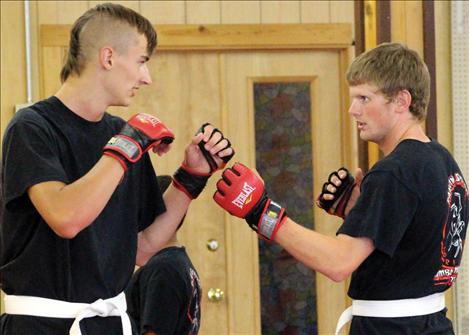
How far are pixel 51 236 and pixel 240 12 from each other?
3.06 m

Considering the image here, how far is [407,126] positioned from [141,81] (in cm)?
86

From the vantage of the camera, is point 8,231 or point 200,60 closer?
point 8,231

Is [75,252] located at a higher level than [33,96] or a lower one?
lower

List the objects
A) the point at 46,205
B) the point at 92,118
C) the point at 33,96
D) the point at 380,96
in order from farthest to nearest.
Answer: the point at 33,96, the point at 380,96, the point at 92,118, the point at 46,205

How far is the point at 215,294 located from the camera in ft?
18.2

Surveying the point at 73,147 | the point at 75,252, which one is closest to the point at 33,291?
the point at 75,252

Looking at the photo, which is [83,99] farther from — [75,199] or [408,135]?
[408,135]

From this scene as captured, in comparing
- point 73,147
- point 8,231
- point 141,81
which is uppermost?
point 141,81

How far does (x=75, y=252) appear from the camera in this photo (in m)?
2.79

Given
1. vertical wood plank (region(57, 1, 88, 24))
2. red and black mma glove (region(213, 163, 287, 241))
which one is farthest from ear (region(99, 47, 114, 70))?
vertical wood plank (region(57, 1, 88, 24))

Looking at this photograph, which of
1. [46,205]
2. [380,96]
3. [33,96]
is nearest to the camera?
[46,205]

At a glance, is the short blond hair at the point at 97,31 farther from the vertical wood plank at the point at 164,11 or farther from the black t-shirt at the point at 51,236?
the vertical wood plank at the point at 164,11

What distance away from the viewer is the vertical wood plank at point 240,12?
5.57 metres

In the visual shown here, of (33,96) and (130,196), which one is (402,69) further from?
(33,96)
